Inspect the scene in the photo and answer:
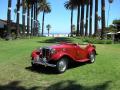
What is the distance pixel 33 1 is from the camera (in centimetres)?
7344

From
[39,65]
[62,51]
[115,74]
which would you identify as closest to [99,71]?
[115,74]

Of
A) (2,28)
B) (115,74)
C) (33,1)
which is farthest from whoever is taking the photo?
(33,1)

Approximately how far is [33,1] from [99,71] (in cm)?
6089

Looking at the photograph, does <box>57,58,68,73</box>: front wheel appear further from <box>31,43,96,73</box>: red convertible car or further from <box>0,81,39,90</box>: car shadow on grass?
<box>0,81,39,90</box>: car shadow on grass

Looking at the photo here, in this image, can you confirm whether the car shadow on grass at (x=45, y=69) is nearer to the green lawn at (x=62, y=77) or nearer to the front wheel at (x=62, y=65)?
the green lawn at (x=62, y=77)

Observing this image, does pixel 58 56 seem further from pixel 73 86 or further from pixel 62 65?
pixel 73 86

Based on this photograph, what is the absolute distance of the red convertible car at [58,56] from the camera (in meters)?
13.9

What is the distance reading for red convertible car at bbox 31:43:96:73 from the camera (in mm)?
13877

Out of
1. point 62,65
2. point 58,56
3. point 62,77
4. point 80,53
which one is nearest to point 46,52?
point 58,56

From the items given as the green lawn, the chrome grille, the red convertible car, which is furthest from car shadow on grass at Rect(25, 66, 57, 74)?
the chrome grille

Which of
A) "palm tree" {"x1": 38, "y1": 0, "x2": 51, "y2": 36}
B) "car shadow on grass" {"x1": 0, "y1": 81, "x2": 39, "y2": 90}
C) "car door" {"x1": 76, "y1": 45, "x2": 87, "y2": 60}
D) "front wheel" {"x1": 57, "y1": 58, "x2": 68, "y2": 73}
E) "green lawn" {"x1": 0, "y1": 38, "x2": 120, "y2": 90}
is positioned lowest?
"car shadow on grass" {"x1": 0, "y1": 81, "x2": 39, "y2": 90}

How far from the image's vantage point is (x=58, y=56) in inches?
546

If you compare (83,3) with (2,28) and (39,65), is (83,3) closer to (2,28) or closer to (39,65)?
(2,28)

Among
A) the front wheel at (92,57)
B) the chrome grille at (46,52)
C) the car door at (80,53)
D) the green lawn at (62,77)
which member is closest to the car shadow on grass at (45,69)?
the green lawn at (62,77)
